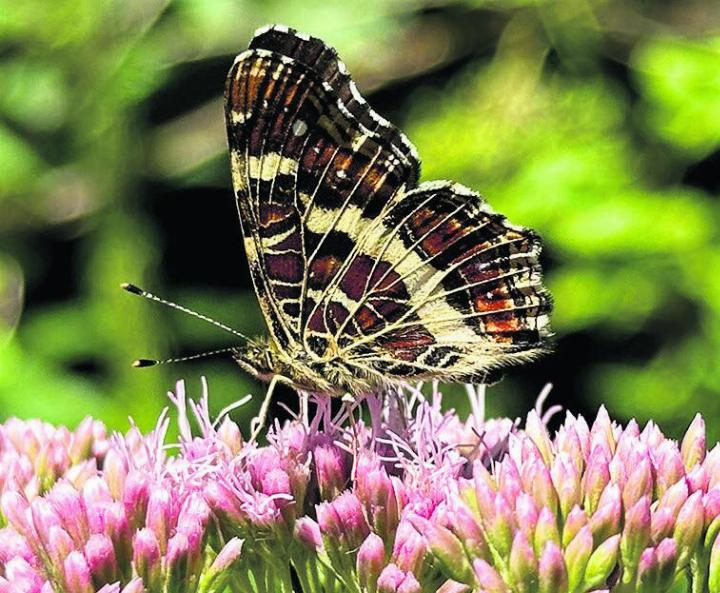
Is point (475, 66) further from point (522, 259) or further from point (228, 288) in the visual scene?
point (522, 259)

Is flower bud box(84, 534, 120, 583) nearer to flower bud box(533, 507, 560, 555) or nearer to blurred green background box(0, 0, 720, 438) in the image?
flower bud box(533, 507, 560, 555)

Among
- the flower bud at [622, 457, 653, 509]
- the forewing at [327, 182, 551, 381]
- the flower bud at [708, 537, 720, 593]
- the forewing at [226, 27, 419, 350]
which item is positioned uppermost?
the forewing at [226, 27, 419, 350]

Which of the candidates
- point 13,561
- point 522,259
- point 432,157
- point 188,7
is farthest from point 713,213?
point 13,561

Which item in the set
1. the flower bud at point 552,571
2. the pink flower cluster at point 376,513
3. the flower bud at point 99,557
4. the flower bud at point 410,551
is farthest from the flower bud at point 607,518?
the flower bud at point 99,557

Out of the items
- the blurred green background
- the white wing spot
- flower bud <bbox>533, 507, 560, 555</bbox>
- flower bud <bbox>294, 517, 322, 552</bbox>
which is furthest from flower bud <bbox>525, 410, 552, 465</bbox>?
the blurred green background

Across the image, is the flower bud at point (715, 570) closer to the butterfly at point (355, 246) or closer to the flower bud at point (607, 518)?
the flower bud at point (607, 518)
